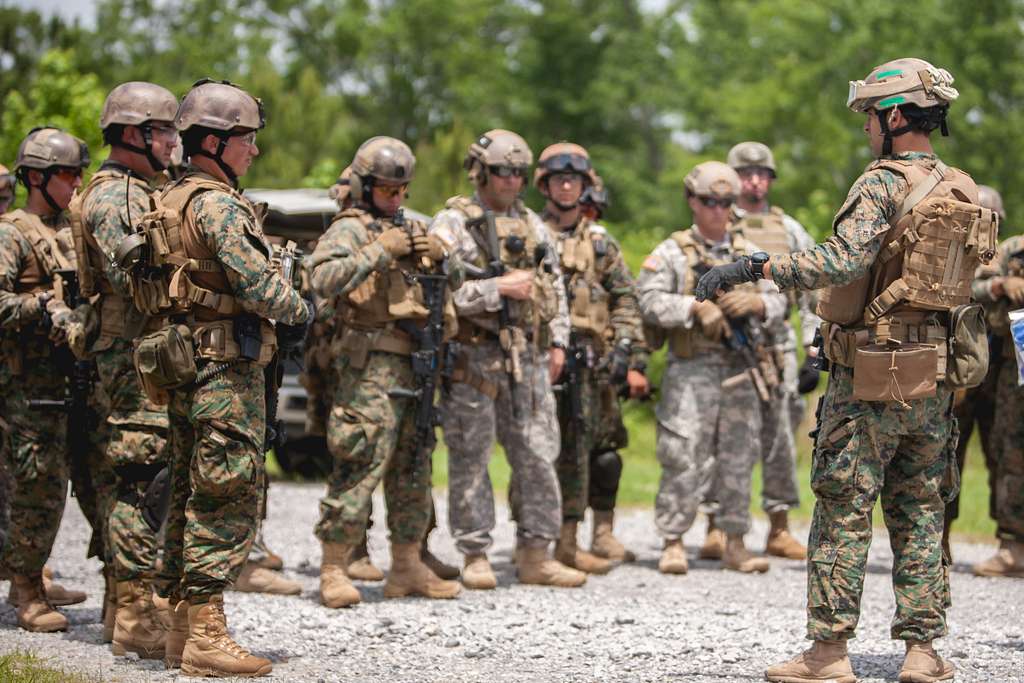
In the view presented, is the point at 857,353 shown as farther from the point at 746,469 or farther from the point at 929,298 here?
the point at 746,469

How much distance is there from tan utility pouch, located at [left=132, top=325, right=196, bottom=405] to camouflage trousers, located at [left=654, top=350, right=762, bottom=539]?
424 centimetres

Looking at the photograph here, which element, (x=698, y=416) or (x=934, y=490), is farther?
(x=698, y=416)

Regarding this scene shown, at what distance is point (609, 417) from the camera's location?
10.2 meters

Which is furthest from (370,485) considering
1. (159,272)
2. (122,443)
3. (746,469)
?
(746,469)

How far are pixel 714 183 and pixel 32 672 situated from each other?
553cm

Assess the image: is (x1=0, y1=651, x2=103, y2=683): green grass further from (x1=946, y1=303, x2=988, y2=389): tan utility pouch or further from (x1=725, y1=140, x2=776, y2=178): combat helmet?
(x1=725, y1=140, x2=776, y2=178): combat helmet

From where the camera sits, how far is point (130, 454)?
6863mm

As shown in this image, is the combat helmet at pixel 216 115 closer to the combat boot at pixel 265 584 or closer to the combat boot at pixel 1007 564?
the combat boot at pixel 265 584

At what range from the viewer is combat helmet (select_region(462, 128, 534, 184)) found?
891 cm

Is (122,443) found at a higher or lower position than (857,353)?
lower

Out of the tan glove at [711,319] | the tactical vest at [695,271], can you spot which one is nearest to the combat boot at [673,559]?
the tactical vest at [695,271]

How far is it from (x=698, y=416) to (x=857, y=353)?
354 centimetres

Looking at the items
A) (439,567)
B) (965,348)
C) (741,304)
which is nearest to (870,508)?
(965,348)

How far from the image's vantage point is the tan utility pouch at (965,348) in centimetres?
634
